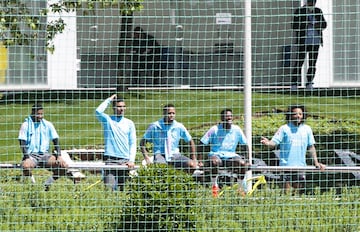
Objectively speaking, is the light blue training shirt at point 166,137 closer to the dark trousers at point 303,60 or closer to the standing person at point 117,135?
the standing person at point 117,135

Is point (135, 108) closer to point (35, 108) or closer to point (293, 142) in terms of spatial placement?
point (35, 108)

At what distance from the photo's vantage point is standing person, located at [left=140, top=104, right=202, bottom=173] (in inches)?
377

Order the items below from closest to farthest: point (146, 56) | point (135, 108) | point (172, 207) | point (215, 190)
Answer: point (172, 207) → point (215, 190) → point (146, 56) → point (135, 108)

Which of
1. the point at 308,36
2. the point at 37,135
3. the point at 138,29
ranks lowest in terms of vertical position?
the point at 37,135

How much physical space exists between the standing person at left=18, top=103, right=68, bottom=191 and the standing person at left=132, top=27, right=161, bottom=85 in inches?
44.6

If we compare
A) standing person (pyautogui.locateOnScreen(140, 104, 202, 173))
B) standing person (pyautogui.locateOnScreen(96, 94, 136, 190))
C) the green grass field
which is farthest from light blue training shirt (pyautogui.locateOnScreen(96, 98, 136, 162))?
the green grass field

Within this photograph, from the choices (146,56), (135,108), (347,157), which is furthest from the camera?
(135,108)

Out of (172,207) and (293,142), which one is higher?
(293,142)

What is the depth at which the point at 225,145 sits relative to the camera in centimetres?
982

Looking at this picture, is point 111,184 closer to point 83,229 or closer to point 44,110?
point 83,229

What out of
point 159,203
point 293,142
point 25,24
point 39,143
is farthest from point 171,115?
point 159,203

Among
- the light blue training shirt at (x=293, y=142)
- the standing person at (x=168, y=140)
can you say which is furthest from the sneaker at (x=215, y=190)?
the light blue training shirt at (x=293, y=142)

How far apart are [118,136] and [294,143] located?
200 cm

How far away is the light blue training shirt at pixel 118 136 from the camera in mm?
9883
